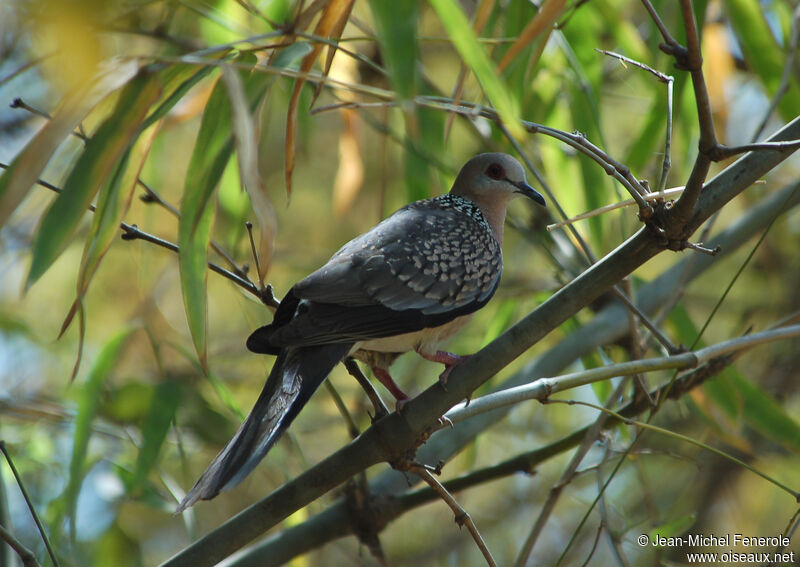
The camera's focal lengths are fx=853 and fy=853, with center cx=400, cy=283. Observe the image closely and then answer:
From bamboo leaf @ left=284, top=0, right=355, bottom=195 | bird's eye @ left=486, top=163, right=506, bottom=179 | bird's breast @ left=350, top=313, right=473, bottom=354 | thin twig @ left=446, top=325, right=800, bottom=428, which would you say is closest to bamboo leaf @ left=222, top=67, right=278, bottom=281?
bamboo leaf @ left=284, top=0, right=355, bottom=195

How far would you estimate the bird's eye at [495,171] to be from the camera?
3.16m

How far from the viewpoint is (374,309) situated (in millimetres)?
2350

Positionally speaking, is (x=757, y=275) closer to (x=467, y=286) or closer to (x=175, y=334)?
(x=467, y=286)

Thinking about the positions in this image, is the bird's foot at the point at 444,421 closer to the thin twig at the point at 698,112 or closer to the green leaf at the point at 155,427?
the thin twig at the point at 698,112

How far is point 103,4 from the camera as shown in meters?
1.15

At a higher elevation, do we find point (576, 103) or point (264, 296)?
point (576, 103)

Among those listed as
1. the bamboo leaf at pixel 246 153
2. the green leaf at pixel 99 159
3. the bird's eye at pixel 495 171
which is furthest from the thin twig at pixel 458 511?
the bird's eye at pixel 495 171

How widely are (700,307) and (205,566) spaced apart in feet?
11.8

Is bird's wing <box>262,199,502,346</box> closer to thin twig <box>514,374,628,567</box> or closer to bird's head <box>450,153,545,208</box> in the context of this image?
bird's head <box>450,153,545,208</box>

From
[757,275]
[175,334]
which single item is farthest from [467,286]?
[757,275]

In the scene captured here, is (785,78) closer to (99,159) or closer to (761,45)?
(761,45)

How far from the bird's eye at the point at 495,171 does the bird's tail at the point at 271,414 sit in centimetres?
115

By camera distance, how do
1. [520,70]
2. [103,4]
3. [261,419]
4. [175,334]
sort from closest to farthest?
1. [103,4]
2. [261,419]
3. [520,70]
4. [175,334]

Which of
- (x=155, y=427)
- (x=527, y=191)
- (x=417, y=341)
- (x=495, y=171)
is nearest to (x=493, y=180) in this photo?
(x=495, y=171)
